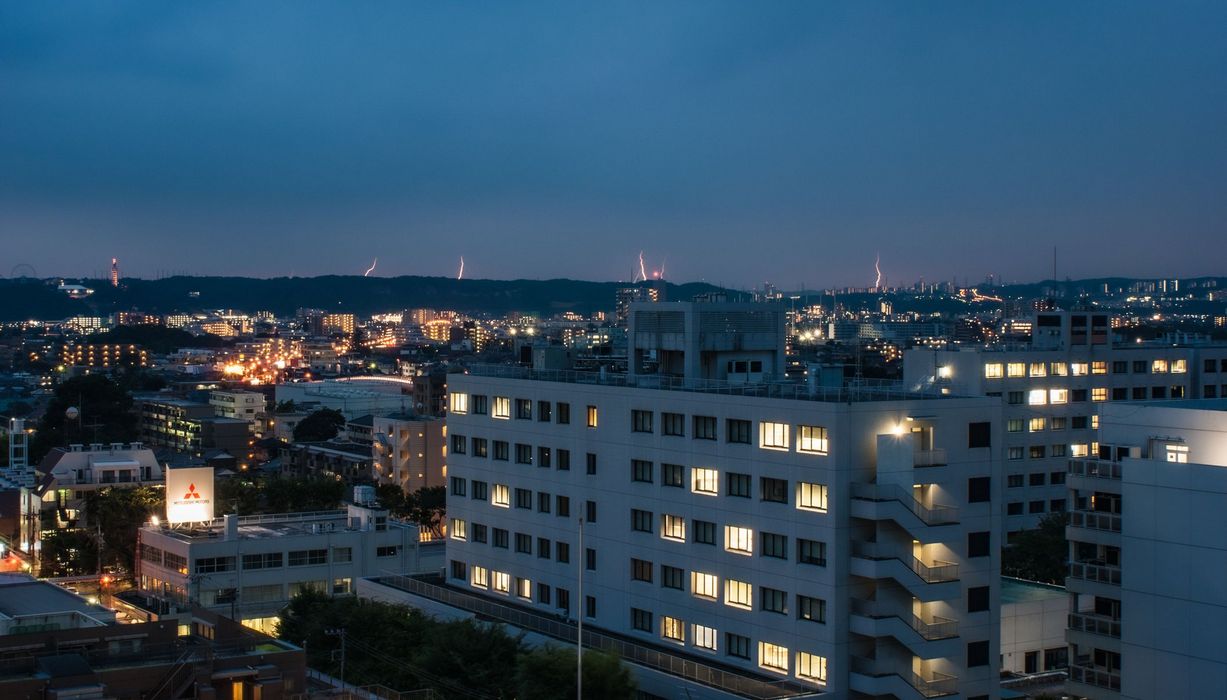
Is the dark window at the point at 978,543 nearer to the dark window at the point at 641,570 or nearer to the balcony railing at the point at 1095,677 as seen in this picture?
the balcony railing at the point at 1095,677

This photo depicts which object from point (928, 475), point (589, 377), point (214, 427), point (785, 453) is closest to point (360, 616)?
point (589, 377)

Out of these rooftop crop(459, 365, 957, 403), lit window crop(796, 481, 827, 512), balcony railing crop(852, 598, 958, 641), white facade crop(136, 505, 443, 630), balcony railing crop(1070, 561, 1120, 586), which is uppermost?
rooftop crop(459, 365, 957, 403)

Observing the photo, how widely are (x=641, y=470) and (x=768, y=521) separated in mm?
4842

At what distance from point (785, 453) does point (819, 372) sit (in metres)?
5.55

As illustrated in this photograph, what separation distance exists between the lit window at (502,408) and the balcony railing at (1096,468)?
16.7m

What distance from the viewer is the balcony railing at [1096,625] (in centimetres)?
2941

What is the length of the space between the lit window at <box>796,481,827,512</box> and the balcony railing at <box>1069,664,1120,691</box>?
699 cm

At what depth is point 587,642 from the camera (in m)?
34.2

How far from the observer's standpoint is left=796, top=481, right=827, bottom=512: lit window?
99.1 feet

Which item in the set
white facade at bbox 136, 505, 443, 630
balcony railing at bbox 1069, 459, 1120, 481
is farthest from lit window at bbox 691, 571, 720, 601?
white facade at bbox 136, 505, 443, 630

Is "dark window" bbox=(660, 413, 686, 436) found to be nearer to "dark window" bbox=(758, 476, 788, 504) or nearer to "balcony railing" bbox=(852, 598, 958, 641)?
"dark window" bbox=(758, 476, 788, 504)

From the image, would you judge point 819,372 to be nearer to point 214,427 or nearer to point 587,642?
point 587,642

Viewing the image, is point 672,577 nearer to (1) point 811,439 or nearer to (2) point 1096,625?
(1) point 811,439

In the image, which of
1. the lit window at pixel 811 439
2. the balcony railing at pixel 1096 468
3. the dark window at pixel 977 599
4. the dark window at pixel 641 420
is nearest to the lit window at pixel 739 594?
the lit window at pixel 811 439
